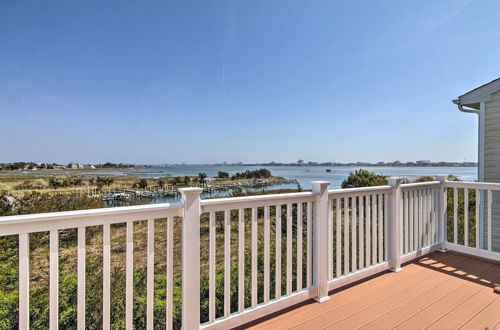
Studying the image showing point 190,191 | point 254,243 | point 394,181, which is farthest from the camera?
point 394,181

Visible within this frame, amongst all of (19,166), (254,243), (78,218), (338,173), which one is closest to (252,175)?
(338,173)

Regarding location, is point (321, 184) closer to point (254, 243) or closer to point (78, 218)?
point (254, 243)

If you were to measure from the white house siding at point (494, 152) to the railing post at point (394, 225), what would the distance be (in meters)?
2.95

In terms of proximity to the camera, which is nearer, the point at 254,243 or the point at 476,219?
the point at 254,243

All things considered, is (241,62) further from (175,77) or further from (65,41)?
(65,41)

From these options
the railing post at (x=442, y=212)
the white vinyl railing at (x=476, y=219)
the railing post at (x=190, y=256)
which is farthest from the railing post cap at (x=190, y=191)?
the railing post at (x=442, y=212)

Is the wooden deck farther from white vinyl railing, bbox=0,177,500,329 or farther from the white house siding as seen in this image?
the white house siding

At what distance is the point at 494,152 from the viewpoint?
4.26 meters

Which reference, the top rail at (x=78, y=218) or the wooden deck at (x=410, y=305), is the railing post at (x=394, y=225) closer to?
the wooden deck at (x=410, y=305)

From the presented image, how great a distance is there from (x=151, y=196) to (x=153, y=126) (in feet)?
17.9

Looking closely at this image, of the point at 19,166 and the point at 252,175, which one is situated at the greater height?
the point at 19,166

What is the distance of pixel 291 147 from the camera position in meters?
24.1

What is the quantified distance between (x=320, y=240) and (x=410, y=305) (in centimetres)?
93

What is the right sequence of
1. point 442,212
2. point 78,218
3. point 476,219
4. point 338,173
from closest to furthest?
point 78,218 → point 476,219 → point 442,212 → point 338,173
